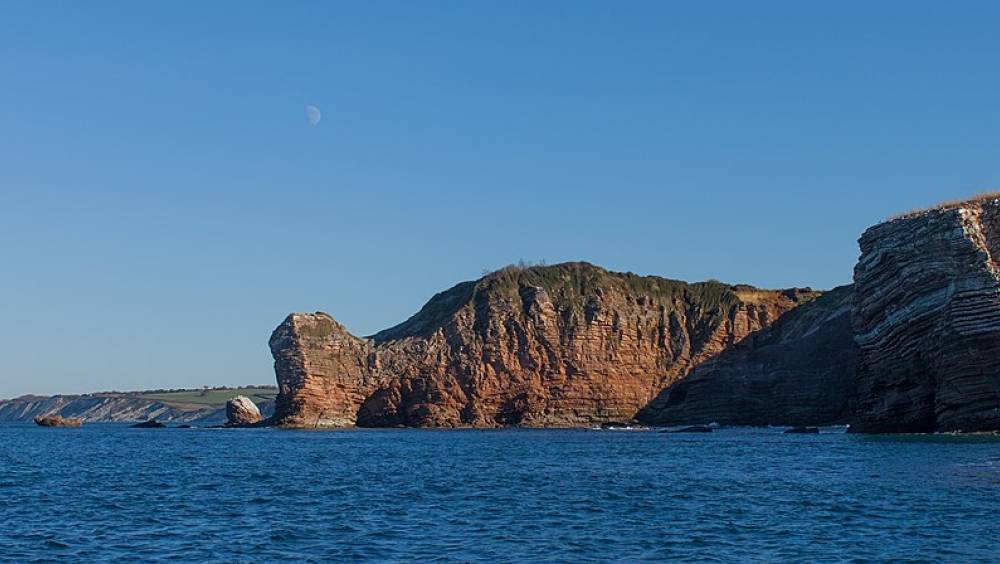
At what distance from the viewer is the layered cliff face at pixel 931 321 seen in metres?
74.6

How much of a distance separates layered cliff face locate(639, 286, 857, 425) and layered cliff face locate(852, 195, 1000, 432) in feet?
109

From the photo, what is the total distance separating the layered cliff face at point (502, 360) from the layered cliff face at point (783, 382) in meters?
5.08

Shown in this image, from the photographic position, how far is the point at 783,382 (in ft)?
423

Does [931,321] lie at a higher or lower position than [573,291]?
lower

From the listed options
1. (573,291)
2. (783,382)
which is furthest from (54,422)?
(783,382)

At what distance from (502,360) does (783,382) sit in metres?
35.4

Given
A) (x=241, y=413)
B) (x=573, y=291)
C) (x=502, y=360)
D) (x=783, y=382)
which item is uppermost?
(x=573, y=291)

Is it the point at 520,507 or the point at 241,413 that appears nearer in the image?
the point at 520,507

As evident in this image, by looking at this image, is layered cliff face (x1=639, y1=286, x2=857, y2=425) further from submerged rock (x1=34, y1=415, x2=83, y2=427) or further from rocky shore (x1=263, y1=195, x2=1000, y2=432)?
submerged rock (x1=34, y1=415, x2=83, y2=427)

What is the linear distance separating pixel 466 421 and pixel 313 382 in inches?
782

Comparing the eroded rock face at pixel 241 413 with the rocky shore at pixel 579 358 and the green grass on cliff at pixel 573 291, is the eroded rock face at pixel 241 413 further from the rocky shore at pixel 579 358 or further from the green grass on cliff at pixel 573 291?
the green grass on cliff at pixel 573 291

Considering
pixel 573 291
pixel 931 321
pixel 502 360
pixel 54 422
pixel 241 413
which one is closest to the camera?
pixel 931 321

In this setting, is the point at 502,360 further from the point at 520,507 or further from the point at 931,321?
the point at 520,507

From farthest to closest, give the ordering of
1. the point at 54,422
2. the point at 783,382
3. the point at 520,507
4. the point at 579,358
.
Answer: the point at 54,422 < the point at 579,358 < the point at 783,382 < the point at 520,507
